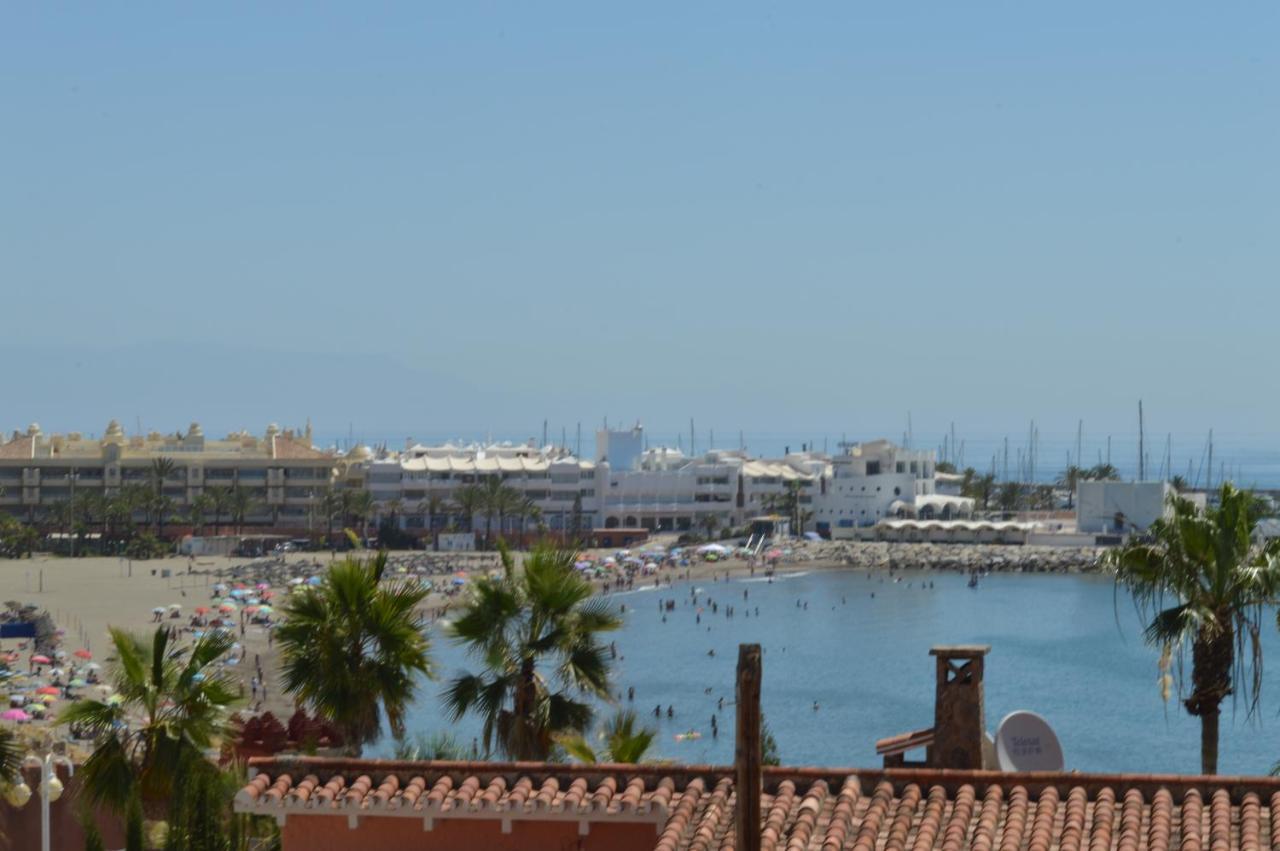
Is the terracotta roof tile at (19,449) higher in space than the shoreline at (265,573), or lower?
higher

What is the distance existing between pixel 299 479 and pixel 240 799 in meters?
101

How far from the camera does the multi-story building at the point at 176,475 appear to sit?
108562 mm

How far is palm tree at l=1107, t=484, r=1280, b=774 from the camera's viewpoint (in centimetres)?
1418

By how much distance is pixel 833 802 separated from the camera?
9703mm

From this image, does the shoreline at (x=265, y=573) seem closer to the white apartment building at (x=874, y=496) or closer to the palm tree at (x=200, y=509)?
the white apartment building at (x=874, y=496)

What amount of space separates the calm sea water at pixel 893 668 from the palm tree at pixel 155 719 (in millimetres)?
19071

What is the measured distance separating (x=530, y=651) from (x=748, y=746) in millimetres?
7814

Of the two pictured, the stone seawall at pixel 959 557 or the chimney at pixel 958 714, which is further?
the stone seawall at pixel 959 557

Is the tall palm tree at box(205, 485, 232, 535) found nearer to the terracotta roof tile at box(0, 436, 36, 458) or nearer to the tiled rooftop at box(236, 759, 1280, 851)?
the terracotta roof tile at box(0, 436, 36, 458)

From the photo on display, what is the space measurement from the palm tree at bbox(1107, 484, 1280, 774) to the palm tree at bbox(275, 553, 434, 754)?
5.40m

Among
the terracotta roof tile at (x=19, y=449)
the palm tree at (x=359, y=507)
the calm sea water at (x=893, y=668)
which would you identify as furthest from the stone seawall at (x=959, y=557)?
the terracotta roof tile at (x=19, y=449)

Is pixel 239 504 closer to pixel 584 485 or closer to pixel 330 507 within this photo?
pixel 330 507

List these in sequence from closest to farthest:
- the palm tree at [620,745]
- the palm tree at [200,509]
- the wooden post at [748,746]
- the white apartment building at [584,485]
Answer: the wooden post at [748,746] < the palm tree at [620,745] < the palm tree at [200,509] < the white apartment building at [584,485]

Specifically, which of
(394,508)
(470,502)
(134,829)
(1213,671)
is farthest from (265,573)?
(1213,671)
